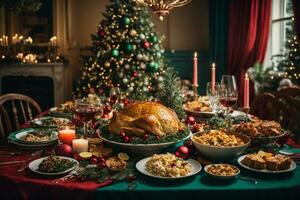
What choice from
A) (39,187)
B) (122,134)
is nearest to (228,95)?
(122,134)

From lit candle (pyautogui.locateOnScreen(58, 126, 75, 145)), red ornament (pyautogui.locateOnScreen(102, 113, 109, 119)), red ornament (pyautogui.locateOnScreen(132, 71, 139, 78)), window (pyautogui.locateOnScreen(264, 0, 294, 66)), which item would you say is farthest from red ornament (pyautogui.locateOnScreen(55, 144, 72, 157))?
window (pyautogui.locateOnScreen(264, 0, 294, 66))

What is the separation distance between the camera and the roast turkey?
153 cm

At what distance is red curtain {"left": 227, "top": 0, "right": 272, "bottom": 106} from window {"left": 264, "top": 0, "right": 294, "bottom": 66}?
7.4 inches

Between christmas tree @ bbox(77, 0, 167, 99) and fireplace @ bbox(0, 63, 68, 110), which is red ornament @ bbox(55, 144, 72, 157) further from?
fireplace @ bbox(0, 63, 68, 110)

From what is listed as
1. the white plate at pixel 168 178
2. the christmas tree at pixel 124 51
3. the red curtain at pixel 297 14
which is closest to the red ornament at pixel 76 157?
the white plate at pixel 168 178

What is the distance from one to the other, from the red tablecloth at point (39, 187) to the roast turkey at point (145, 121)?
1.13ft

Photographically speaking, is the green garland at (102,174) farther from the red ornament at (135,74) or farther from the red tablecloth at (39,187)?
the red ornament at (135,74)

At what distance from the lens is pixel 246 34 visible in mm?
5281

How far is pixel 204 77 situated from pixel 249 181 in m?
5.16

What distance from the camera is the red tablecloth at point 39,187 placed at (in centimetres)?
122

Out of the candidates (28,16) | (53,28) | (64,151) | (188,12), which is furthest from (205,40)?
(64,151)

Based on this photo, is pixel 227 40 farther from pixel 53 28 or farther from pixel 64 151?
pixel 64 151

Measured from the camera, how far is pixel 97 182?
1261mm

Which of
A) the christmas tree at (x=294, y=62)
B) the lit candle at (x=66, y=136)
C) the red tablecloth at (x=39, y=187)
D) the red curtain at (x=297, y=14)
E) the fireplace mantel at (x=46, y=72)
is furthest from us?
the fireplace mantel at (x=46, y=72)
